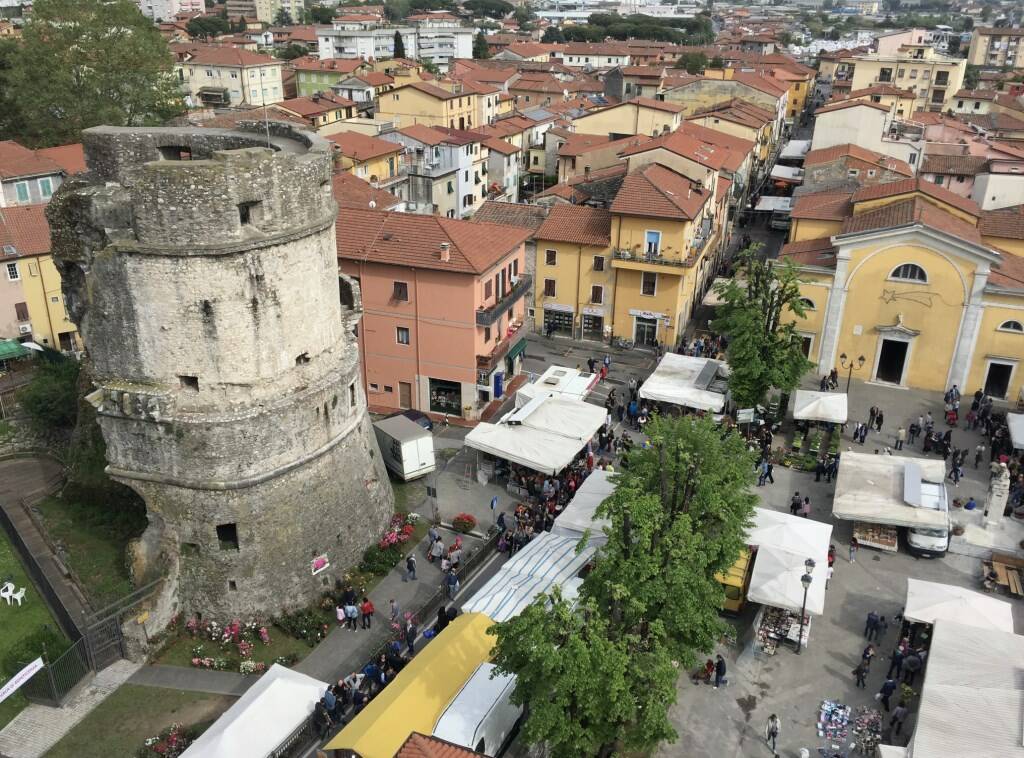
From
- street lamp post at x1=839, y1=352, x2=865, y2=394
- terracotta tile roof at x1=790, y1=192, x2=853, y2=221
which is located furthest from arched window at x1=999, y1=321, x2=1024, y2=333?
terracotta tile roof at x1=790, y1=192, x2=853, y2=221

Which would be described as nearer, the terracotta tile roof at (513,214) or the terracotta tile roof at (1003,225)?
the terracotta tile roof at (1003,225)

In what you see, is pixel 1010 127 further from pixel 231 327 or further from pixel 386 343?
pixel 231 327

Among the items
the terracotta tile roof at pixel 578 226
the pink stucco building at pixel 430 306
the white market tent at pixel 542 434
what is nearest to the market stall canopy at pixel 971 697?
the white market tent at pixel 542 434

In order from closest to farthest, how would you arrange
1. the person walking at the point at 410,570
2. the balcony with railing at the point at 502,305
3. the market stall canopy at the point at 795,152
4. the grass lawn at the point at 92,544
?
the grass lawn at the point at 92,544, the person walking at the point at 410,570, the balcony with railing at the point at 502,305, the market stall canopy at the point at 795,152

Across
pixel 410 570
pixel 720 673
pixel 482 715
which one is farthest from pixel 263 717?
pixel 720 673

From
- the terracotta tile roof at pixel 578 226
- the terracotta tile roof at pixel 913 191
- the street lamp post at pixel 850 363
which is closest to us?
the street lamp post at pixel 850 363

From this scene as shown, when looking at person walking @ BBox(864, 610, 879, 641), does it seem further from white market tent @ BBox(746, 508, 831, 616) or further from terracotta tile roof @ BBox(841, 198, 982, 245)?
terracotta tile roof @ BBox(841, 198, 982, 245)

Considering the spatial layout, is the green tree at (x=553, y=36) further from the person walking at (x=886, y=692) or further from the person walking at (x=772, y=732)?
the person walking at (x=772, y=732)
